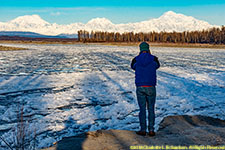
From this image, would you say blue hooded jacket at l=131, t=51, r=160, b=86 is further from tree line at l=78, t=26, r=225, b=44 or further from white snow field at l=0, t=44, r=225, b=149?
tree line at l=78, t=26, r=225, b=44

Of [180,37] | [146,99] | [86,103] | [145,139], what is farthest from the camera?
[180,37]

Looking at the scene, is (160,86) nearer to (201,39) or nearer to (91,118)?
(91,118)

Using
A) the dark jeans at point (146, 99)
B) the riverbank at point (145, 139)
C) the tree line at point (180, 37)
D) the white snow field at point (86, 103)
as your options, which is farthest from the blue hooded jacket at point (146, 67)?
the tree line at point (180, 37)

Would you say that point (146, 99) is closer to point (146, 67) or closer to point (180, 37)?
point (146, 67)

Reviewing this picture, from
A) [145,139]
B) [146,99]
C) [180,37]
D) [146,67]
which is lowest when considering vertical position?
[145,139]

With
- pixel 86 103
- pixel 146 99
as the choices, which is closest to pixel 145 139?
pixel 146 99

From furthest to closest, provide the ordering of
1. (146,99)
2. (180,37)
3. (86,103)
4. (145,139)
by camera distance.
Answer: (180,37) → (86,103) → (146,99) → (145,139)

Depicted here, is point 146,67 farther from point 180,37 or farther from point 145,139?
point 180,37

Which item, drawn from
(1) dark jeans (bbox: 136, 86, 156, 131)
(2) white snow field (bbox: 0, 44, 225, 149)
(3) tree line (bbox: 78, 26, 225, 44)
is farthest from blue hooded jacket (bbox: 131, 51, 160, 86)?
(3) tree line (bbox: 78, 26, 225, 44)

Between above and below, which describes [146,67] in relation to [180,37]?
below

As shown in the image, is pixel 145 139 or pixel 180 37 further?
pixel 180 37

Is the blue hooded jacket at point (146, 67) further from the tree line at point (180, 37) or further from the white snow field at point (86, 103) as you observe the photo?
the tree line at point (180, 37)

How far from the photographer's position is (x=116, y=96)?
24.9 feet

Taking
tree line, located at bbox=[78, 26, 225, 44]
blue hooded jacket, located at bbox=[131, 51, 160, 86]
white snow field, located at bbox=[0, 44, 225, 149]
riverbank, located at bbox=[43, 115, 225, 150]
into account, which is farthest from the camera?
tree line, located at bbox=[78, 26, 225, 44]
